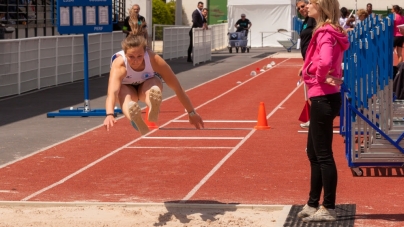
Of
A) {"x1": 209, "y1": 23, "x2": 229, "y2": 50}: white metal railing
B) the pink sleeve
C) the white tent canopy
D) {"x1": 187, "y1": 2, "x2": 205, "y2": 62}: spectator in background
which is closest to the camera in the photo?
the pink sleeve

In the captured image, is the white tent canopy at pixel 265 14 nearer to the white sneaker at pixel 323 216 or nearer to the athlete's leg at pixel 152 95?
the athlete's leg at pixel 152 95

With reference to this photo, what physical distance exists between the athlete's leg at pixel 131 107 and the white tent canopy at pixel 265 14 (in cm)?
3712

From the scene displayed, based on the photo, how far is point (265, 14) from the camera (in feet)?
150

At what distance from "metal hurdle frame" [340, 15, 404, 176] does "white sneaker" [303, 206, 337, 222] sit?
97.9 inches

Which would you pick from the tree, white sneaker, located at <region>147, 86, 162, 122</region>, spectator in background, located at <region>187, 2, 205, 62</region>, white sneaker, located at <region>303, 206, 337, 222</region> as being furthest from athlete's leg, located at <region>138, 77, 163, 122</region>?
the tree

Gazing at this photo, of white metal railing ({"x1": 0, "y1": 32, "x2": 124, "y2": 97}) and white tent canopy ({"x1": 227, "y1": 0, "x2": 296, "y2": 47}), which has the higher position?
white tent canopy ({"x1": 227, "y1": 0, "x2": 296, "y2": 47})

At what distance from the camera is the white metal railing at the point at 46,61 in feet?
64.2

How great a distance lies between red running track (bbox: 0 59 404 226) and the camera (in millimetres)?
9008

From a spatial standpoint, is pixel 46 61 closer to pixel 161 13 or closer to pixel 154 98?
pixel 154 98

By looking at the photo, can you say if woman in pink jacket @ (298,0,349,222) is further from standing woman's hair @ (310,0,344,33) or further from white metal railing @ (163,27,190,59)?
white metal railing @ (163,27,190,59)

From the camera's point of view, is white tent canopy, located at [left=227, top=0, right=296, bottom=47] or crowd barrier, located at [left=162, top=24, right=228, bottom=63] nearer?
crowd barrier, located at [left=162, top=24, right=228, bottom=63]

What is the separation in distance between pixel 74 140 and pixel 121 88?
17.0 ft

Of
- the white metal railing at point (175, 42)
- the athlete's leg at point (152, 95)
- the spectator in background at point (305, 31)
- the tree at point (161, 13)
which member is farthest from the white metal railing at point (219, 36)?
the athlete's leg at point (152, 95)

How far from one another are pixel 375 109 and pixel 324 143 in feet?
9.69
